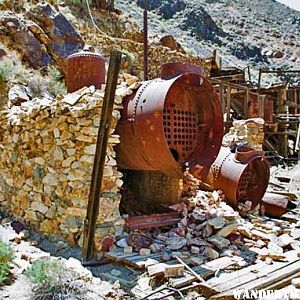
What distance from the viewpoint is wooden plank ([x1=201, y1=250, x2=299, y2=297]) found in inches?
148

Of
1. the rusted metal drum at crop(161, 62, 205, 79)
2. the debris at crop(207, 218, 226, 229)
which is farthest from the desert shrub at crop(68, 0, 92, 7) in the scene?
the debris at crop(207, 218, 226, 229)

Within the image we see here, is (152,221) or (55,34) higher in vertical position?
(55,34)

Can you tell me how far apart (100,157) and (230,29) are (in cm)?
2797

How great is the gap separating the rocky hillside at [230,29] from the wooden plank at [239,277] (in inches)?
782

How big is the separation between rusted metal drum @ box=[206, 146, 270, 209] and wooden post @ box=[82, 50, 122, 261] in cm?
265

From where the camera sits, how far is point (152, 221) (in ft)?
16.8

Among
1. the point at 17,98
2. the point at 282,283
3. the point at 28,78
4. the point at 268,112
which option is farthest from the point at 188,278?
the point at 268,112

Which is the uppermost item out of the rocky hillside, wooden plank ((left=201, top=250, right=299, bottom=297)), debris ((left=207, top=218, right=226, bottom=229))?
the rocky hillside

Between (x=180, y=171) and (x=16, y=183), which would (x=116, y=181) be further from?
(x=16, y=183)

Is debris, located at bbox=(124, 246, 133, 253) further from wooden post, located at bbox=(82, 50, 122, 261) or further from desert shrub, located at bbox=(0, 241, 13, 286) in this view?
desert shrub, located at bbox=(0, 241, 13, 286)

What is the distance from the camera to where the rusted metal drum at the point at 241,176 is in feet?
21.1

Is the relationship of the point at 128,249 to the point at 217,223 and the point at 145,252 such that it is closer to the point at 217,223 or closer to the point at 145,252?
the point at 145,252

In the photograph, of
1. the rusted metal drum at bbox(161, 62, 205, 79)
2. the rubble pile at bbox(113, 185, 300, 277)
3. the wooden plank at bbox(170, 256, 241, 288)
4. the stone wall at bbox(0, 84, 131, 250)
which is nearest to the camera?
the wooden plank at bbox(170, 256, 241, 288)

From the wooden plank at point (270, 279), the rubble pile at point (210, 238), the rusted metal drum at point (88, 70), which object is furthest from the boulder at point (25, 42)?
the wooden plank at point (270, 279)
